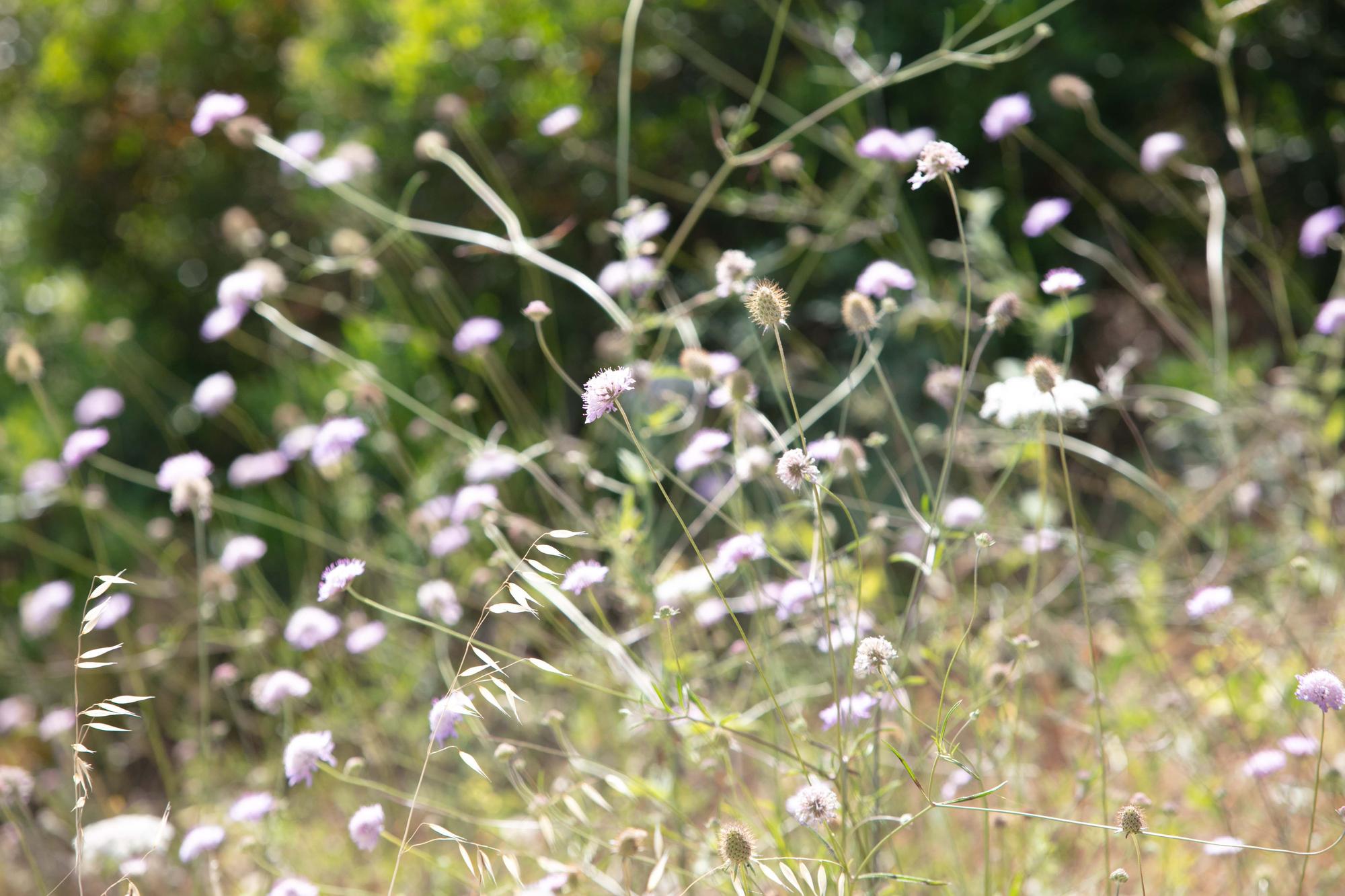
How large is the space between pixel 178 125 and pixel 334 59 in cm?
173

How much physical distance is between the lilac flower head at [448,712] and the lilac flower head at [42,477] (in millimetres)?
2500

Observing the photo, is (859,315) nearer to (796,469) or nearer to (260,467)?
(796,469)

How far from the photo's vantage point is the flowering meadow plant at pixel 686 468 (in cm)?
183

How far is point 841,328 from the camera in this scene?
4.25 metres

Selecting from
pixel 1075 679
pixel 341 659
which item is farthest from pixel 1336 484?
pixel 341 659

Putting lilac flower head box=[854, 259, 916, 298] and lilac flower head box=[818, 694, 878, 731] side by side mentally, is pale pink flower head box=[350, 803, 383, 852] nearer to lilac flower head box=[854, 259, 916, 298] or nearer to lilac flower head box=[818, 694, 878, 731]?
lilac flower head box=[818, 694, 878, 731]

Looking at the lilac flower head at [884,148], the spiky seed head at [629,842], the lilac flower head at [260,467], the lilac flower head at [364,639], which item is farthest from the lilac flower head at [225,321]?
the spiky seed head at [629,842]

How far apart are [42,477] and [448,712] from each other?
114 inches

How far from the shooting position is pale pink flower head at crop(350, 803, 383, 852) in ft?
5.50

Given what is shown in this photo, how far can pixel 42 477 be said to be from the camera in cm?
387

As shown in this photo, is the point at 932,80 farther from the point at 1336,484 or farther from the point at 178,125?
the point at 178,125

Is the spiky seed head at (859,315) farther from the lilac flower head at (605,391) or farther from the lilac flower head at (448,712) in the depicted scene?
the lilac flower head at (448,712)

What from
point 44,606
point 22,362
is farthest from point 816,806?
point 44,606

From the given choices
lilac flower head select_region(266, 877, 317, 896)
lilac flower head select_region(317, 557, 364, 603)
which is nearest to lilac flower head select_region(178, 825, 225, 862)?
lilac flower head select_region(266, 877, 317, 896)
